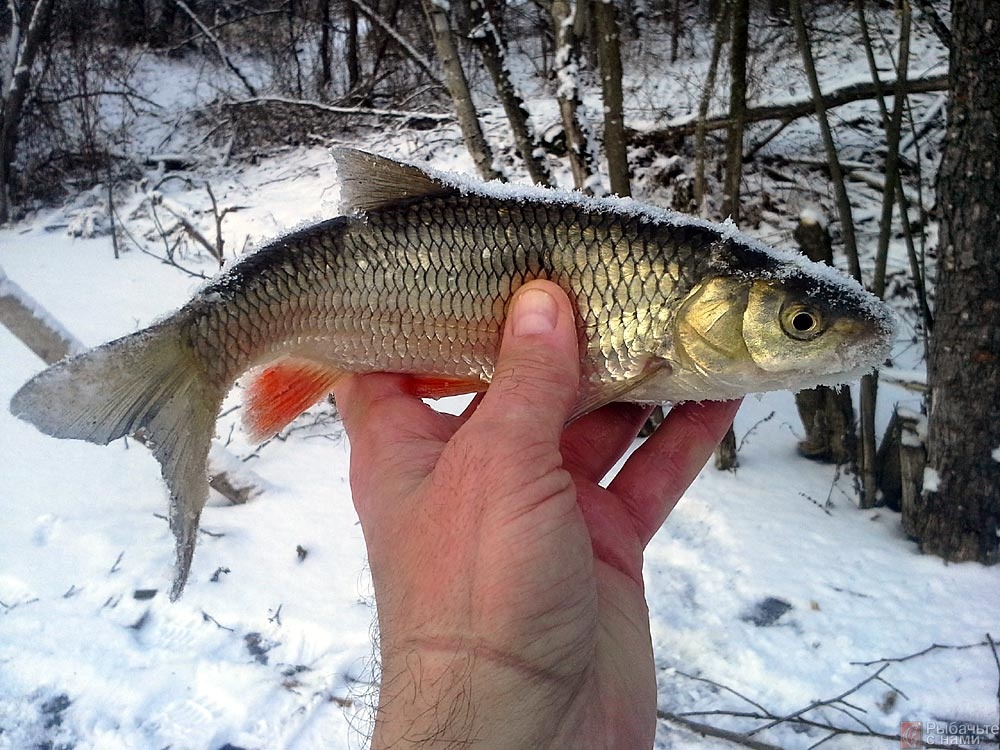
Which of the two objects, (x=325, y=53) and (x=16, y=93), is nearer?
(x=16, y=93)

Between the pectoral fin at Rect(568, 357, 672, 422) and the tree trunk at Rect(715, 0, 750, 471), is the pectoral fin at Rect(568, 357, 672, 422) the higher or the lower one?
the lower one

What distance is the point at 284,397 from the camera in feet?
6.62

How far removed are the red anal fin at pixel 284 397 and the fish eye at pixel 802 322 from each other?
1284 mm

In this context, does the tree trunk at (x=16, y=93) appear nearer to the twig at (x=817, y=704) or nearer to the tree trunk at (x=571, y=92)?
the tree trunk at (x=571, y=92)

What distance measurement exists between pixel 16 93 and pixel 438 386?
41.4ft

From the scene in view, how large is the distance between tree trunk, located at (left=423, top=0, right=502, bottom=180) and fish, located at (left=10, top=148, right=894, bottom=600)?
7.59ft

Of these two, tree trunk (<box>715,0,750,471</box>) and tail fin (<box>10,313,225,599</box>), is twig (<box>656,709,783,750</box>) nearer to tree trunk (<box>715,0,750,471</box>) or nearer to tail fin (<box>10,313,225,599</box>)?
tree trunk (<box>715,0,750,471</box>)

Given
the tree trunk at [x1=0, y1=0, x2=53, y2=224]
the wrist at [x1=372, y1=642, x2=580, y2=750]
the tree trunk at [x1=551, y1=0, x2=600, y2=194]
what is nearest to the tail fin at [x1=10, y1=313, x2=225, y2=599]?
the wrist at [x1=372, y1=642, x2=580, y2=750]

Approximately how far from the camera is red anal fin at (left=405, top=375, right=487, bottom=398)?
199cm

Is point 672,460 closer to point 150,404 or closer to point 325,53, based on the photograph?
point 150,404

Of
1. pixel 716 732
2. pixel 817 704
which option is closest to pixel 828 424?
pixel 817 704

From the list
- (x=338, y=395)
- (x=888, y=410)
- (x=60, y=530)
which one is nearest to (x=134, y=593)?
(x=60, y=530)

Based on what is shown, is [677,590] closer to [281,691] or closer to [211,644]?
[281,691]

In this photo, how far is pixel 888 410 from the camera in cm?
499
